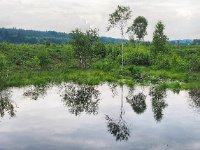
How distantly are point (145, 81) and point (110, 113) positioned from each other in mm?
22107

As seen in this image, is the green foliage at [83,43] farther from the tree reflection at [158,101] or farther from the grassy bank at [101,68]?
the tree reflection at [158,101]

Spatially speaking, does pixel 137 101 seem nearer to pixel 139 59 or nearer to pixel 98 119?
pixel 98 119

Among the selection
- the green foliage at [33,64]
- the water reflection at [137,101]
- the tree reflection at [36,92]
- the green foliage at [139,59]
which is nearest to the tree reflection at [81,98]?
the tree reflection at [36,92]

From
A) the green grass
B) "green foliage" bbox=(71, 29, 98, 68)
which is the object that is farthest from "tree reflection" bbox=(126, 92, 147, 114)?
"green foliage" bbox=(71, 29, 98, 68)

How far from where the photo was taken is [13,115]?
35281 millimetres

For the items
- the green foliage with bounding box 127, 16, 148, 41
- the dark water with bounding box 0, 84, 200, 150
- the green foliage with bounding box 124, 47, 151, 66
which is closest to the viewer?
the dark water with bounding box 0, 84, 200, 150

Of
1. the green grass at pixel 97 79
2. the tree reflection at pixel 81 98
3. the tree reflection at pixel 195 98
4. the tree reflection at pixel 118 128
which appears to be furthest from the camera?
the green grass at pixel 97 79

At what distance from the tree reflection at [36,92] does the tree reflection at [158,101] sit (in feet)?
42.4

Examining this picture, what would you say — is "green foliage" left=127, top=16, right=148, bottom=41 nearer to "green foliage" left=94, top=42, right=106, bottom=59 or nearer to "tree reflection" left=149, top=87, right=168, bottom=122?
"green foliage" left=94, top=42, right=106, bottom=59

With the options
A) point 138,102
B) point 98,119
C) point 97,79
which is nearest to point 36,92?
point 97,79

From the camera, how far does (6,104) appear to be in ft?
131

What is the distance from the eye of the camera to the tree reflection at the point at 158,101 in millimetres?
35156

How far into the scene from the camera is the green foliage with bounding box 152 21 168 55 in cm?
7850

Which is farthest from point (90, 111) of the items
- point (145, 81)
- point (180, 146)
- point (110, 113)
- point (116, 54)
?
point (116, 54)
